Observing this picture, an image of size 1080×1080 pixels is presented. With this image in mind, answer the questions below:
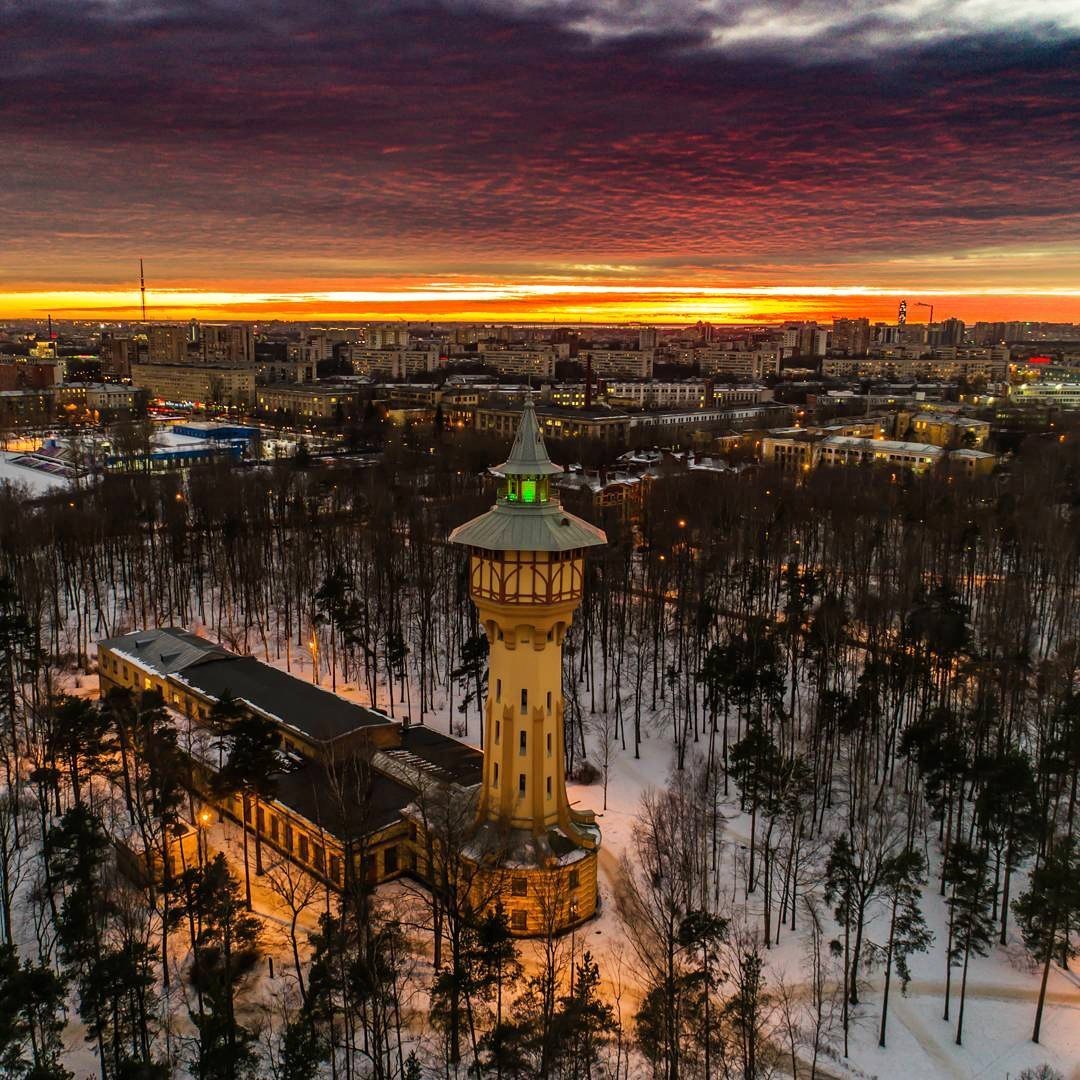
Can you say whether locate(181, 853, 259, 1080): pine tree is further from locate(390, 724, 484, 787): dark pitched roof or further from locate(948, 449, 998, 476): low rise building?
locate(948, 449, 998, 476): low rise building

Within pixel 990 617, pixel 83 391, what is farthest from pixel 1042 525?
pixel 83 391

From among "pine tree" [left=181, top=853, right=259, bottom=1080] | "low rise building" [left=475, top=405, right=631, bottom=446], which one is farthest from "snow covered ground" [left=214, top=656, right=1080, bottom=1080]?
"low rise building" [left=475, top=405, right=631, bottom=446]

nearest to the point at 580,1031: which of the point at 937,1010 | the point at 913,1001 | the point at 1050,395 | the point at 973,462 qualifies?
the point at 913,1001

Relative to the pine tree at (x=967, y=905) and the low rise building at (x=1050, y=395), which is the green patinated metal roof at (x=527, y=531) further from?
the low rise building at (x=1050, y=395)

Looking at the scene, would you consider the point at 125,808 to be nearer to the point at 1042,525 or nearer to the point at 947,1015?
the point at 947,1015

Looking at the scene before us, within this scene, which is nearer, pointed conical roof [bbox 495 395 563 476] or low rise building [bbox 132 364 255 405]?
pointed conical roof [bbox 495 395 563 476]

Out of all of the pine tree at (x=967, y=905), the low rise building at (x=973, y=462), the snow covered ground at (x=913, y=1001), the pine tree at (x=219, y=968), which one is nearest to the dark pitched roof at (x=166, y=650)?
the snow covered ground at (x=913, y=1001)

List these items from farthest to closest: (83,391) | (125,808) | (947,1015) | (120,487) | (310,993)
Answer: (83,391), (120,487), (125,808), (947,1015), (310,993)
